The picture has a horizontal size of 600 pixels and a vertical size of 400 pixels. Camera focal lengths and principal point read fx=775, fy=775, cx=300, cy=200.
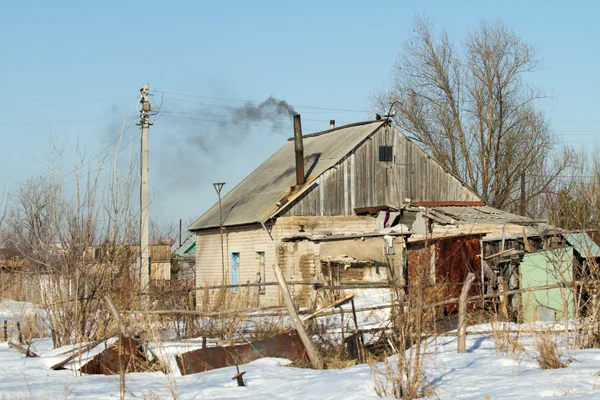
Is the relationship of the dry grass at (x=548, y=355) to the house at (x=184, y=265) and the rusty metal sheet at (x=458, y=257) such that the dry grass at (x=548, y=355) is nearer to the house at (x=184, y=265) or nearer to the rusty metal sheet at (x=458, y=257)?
the rusty metal sheet at (x=458, y=257)

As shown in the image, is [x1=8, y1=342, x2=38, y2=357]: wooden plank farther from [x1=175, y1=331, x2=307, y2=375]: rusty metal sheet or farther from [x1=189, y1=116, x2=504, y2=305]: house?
[x1=189, y1=116, x2=504, y2=305]: house

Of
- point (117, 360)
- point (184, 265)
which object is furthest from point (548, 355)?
point (184, 265)

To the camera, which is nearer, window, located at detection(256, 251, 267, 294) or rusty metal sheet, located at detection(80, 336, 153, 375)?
rusty metal sheet, located at detection(80, 336, 153, 375)

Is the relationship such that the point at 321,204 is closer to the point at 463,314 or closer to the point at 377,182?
the point at 377,182

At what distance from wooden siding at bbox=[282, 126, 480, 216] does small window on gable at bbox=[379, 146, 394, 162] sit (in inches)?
4.2

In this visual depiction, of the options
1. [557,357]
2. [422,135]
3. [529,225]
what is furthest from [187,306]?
[422,135]

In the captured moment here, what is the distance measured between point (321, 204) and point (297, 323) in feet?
44.6

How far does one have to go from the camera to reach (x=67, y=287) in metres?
13.5

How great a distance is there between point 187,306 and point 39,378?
163 inches

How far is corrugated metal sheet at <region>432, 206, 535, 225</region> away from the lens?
22.5 metres

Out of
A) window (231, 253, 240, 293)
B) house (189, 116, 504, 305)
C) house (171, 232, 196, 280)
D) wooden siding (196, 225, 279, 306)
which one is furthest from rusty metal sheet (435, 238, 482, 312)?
house (171, 232, 196, 280)

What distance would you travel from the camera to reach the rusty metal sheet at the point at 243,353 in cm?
1074

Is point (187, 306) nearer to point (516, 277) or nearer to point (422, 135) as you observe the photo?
point (516, 277)

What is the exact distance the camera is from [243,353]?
11.2m
